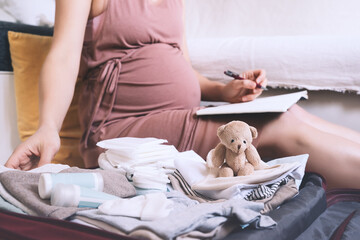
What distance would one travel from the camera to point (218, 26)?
86.6 inches

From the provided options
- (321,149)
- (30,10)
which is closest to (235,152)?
(321,149)

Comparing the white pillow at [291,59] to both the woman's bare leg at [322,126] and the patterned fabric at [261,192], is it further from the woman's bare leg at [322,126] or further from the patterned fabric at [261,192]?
the patterned fabric at [261,192]

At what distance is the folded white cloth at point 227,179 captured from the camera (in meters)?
0.62

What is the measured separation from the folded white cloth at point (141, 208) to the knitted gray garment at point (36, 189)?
49 mm

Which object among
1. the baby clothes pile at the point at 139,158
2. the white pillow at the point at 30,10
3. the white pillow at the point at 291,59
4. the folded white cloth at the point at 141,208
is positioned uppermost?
the white pillow at the point at 30,10

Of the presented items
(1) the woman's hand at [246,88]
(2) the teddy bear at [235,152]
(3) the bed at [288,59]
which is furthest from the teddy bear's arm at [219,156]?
(3) the bed at [288,59]

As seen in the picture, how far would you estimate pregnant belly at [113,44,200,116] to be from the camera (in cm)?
114

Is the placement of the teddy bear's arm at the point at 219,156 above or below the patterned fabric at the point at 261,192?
above

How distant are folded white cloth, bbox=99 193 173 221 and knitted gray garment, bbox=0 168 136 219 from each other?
0.05 meters

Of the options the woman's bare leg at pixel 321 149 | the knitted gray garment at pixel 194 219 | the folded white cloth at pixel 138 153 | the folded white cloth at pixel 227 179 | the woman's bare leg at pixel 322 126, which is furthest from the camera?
the woman's bare leg at pixel 322 126

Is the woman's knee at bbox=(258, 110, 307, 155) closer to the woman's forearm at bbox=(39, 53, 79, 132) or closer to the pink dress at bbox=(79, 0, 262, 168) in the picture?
the pink dress at bbox=(79, 0, 262, 168)

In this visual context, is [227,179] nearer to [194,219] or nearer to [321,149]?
[194,219]

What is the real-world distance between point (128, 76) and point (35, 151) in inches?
16.0

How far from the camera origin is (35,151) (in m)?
0.81
